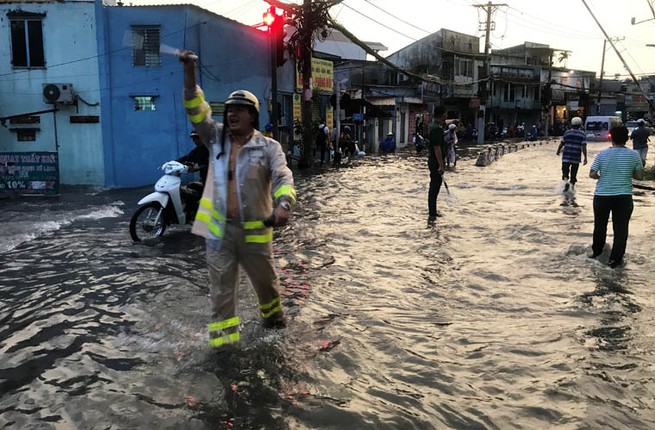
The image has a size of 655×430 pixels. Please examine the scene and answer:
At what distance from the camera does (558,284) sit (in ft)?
20.0

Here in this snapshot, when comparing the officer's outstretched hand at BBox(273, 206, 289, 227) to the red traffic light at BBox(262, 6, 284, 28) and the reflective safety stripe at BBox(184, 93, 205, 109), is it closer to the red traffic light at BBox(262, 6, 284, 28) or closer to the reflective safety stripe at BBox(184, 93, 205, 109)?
the reflective safety stripe at BBox(184, 93, 205, 109)

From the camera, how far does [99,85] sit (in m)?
16.6

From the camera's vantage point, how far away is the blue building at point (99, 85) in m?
16.2

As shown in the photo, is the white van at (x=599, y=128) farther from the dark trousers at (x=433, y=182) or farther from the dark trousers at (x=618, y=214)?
the dark trousers at (x=618, y=214)

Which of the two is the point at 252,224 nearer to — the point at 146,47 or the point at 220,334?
the point at 220,334

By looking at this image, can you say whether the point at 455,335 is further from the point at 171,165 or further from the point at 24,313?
the point at 171,165

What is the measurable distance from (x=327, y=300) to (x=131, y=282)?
2263 millimetres

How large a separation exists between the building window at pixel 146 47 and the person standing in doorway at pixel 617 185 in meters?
13.7

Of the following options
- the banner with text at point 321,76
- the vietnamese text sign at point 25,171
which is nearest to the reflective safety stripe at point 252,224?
the vietnamese text sign at point 25,171

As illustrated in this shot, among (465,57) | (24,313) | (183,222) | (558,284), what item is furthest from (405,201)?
(465,57)

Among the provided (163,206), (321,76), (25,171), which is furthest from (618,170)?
(321,76)

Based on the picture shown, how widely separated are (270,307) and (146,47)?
14410 mm

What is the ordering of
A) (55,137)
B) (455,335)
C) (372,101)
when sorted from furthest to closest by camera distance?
(372,101) < (55,137) < (455,335)

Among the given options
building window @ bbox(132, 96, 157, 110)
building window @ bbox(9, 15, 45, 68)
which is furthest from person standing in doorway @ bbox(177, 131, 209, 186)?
building window @ bbox(9, 15, 45, 68)
